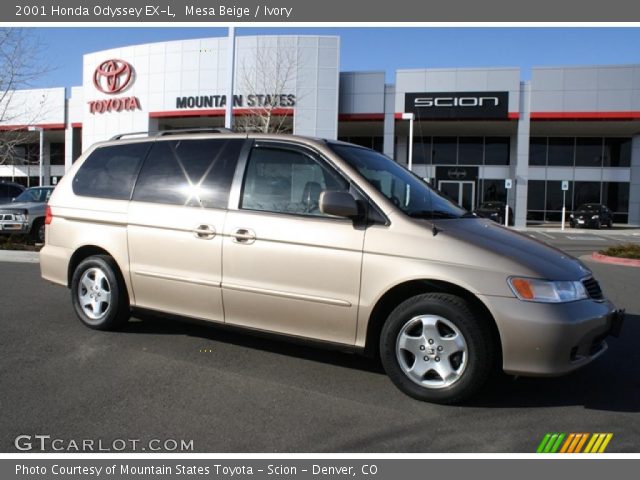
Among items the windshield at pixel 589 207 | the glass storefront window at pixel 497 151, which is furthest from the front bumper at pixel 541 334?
the glass storefront window at pixel 497 151

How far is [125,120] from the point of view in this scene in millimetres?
32062

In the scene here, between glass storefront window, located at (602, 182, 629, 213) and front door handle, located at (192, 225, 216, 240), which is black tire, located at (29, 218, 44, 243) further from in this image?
glass storefront window, located at (602, 182, 629, 213)

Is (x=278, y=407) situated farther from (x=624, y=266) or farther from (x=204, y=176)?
(x=624, y=266)

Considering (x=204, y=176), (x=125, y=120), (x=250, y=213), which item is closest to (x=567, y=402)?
(x=250, y=213)

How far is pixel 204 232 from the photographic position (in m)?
4.54

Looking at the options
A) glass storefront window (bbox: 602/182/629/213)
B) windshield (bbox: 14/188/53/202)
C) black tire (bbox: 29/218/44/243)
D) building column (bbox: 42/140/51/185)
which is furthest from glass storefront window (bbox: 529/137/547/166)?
building column (bbox: 42/140/51/185)

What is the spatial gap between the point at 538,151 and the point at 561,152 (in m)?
1.42

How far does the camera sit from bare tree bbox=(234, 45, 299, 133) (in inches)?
1064

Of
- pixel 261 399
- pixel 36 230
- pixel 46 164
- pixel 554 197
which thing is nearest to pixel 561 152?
pixel 554 197

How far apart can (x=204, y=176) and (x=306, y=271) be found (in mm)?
1385

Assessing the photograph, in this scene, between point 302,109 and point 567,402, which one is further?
point 302,109

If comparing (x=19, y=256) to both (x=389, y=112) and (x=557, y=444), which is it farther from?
(x=389, y=112)

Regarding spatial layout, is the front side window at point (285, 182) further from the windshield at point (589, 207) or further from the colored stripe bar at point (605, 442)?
the windshield at point (589, 207)

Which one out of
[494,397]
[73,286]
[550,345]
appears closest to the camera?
[550,345]
